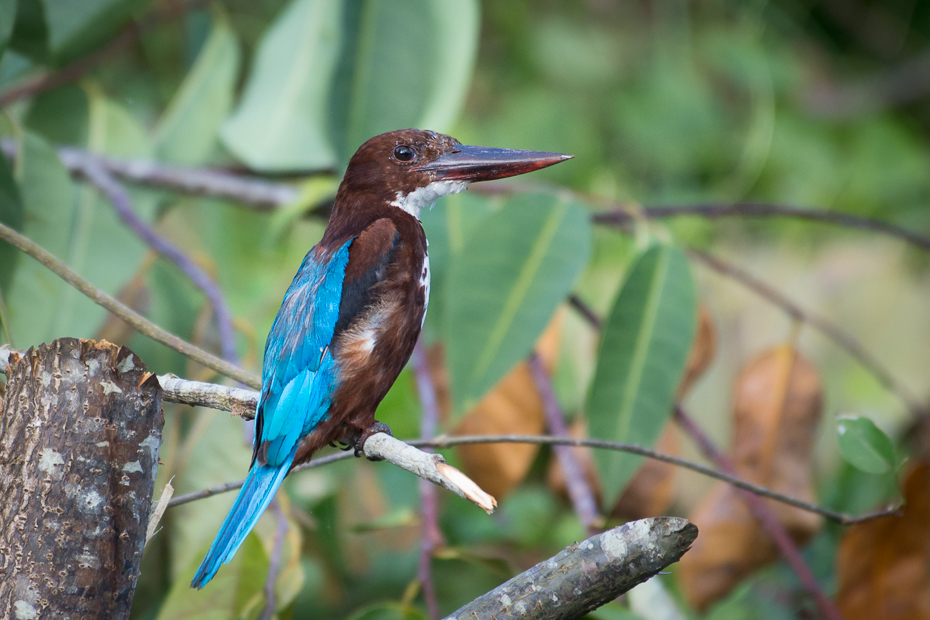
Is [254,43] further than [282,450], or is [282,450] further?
[254,43]

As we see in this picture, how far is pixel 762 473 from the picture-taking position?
152 centimetres

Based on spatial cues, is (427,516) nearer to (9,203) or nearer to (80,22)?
(9,203)

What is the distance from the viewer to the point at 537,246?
1.40 metres

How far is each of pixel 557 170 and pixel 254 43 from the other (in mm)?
1170

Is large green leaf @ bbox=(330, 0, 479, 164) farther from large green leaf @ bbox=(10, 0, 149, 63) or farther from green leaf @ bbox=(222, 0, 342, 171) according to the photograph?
large green leaf @ bbox=(10, 0, 149, 63)

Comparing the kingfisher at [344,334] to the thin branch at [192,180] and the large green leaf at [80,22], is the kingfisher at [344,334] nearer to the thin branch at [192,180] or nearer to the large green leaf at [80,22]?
the large green leaf at [80,22]

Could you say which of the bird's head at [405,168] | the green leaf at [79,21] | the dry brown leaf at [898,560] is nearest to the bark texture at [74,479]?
the bird's head at [405,168]

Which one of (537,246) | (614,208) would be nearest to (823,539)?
(614,208)

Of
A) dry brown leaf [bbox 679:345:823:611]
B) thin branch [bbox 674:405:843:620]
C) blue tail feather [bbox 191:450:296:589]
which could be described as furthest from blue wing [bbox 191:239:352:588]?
dry brown leaf [bbox 679:345:823:611]

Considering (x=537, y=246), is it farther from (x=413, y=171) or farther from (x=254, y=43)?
(x=254, y=43)

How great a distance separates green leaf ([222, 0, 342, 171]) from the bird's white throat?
2.60ft

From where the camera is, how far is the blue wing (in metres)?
0.69

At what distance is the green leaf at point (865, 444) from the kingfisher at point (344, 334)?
399mm

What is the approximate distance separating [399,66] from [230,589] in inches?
34.9
